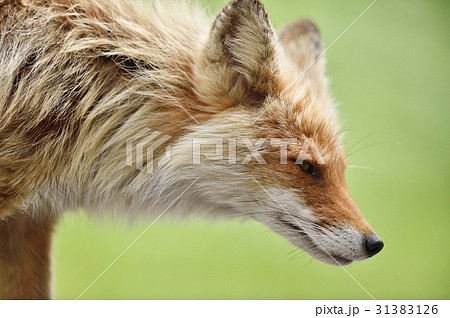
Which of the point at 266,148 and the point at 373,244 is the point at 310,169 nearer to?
the point at 266,148

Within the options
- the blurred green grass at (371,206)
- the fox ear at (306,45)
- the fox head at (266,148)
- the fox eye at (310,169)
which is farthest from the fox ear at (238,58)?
the blurred green grass at (371,206)

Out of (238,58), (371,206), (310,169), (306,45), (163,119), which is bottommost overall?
(371,206)

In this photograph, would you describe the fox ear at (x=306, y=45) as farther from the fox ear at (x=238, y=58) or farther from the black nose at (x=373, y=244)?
the black nose at (x=373, y=244)

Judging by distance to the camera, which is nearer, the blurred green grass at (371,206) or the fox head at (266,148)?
the fox head at (266,148)

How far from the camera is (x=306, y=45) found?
2.20 m

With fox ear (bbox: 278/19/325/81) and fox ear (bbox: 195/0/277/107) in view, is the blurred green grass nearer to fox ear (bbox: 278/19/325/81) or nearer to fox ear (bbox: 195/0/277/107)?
fox ear (bbox: 278/19/325/81)

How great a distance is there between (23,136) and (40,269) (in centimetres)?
70

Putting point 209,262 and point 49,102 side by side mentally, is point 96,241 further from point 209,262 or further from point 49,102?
point 49,102

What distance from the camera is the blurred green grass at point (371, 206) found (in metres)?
2.91

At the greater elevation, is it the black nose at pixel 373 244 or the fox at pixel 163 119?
the fox at pixel 163 119

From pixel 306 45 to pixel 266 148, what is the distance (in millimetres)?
737

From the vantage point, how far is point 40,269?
2.05m

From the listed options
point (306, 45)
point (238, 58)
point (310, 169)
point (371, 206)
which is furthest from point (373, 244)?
point (371, 206)
